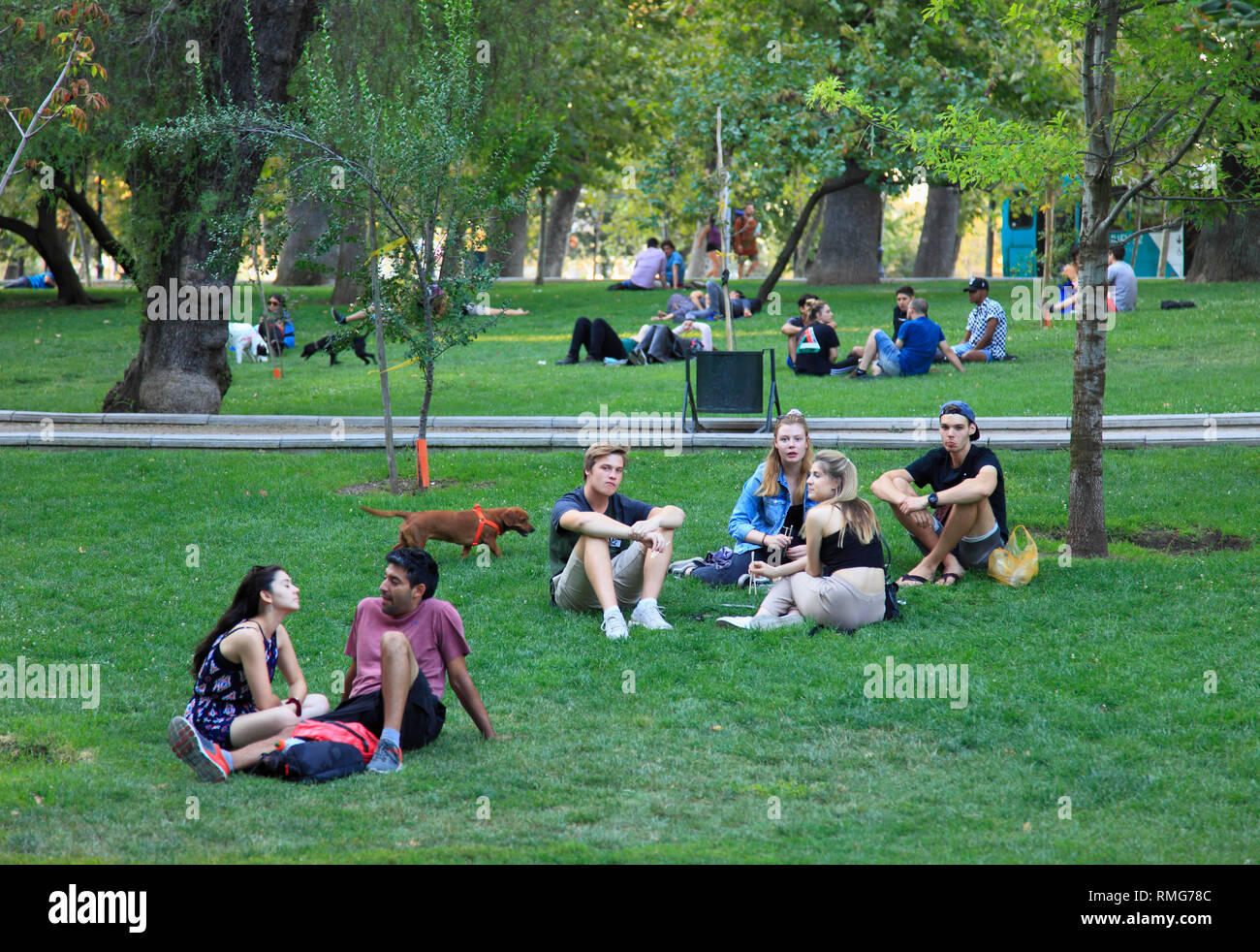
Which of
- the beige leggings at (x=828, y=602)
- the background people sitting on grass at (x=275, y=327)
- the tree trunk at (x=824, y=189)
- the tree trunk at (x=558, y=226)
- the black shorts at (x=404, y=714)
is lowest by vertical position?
the black shorts at (x=404, y=714)

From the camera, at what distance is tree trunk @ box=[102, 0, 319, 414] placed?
1291 centimetres

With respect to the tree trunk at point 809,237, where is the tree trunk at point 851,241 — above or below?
below

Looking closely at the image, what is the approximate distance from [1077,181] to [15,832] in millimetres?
7971

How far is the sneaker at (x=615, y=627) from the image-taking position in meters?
7.27

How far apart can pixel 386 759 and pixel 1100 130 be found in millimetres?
6171

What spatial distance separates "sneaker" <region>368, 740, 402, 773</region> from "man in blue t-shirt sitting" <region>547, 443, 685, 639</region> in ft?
6.77

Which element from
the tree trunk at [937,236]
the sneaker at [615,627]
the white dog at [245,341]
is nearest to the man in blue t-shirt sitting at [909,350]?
the sneaker at [615,627]

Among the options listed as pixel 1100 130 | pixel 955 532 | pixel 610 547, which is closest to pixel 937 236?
pixel 1100 130

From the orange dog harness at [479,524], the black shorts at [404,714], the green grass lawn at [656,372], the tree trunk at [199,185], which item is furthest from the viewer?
the green grass lawn at [656,372]

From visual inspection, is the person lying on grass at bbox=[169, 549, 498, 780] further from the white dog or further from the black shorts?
the white dog

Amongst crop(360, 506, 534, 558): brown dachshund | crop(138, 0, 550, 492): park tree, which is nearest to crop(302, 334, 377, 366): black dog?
crop(138, 0, 550, 492): park tree

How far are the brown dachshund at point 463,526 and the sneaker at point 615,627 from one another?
5.93 ft

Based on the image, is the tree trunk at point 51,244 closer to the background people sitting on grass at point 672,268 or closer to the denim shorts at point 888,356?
the background people sitting on grass at point 672,268
